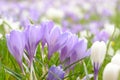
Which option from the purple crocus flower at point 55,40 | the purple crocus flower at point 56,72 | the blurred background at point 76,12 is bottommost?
the blurred background at point 76,12

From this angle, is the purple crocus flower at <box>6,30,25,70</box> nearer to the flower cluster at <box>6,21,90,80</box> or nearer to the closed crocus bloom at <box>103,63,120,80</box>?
the flower cluster at <box>6,21,90,80</box>

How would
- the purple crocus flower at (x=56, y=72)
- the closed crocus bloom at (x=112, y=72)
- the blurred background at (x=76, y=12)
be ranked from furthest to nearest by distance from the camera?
the blurred background at (x=76, y=12) → the purple crocus flower at (x=56, y=72) → the closed crocus bloom at (x=112, y=72)

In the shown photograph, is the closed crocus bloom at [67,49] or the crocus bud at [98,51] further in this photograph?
the closed crocus bloom at [67,49]

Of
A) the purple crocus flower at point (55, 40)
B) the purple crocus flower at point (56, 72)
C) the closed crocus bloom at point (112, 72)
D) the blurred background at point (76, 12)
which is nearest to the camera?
the closed crocus bloom at point (112, 72)

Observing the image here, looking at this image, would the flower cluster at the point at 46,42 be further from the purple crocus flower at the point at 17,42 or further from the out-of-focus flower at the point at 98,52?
the out-of-focus flower at the point at 98,52

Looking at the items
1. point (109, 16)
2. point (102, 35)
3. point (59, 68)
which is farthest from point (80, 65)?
point (109, 16)

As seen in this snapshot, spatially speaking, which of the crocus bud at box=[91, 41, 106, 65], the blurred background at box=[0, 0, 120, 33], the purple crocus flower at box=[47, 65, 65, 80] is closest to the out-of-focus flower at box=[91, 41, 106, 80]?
the crocus bud at box=[91, 41, 106, 65]

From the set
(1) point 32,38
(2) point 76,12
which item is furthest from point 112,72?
(2) point 76,12

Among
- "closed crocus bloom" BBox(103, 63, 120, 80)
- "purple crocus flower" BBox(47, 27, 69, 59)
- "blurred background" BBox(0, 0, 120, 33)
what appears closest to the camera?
"closed crocus bloom" BBox(103, 63, 120, 80)

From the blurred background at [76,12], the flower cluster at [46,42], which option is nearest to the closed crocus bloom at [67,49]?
the flower cluster at [46,42]
